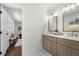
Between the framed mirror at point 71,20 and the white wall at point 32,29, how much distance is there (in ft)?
2.04

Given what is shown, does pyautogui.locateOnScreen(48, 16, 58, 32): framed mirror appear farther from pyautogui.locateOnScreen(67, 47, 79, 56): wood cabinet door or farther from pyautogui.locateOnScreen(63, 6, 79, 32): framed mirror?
pyautogui.locateOnScreen(67, 47, 79, 56): wood cabinet door

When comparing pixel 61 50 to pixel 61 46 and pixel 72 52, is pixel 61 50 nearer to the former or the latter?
pixel 61 46

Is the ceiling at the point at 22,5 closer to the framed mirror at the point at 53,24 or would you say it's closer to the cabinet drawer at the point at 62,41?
the framed mirror at the point at 53,24

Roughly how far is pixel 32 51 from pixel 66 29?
0.96 m

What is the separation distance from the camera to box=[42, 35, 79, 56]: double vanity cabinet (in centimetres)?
192

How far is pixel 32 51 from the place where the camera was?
231 centimetres

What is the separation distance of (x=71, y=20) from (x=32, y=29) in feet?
2.96

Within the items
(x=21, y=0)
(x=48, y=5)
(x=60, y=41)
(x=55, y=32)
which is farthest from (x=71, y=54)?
(x=21, y=0)

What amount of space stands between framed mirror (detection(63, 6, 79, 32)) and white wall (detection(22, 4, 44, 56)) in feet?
2.04

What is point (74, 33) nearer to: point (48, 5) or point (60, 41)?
point (60, 41)

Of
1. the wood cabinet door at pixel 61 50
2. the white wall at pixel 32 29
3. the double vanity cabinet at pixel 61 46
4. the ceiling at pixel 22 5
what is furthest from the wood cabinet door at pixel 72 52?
the ceiling at pixel 22 5

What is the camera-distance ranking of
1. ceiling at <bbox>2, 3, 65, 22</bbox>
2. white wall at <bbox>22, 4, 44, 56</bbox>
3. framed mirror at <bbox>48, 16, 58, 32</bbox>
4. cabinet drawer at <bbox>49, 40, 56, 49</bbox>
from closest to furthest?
ceiling at <bbox>2, 3, 65, 22</bbox>
white wall at <bbox>22, 4, 44, 56</bbox>
framed mirror at <bbox>48, 16, 58, 32</bbox>
cabinet drawer at <bbox>49, 40, 56, 49</bbox>

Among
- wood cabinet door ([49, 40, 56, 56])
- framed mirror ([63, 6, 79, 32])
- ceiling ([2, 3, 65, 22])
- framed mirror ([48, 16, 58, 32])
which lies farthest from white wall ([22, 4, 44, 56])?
framed mirror ([63, 6, 79, 32])

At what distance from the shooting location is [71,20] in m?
2.44
